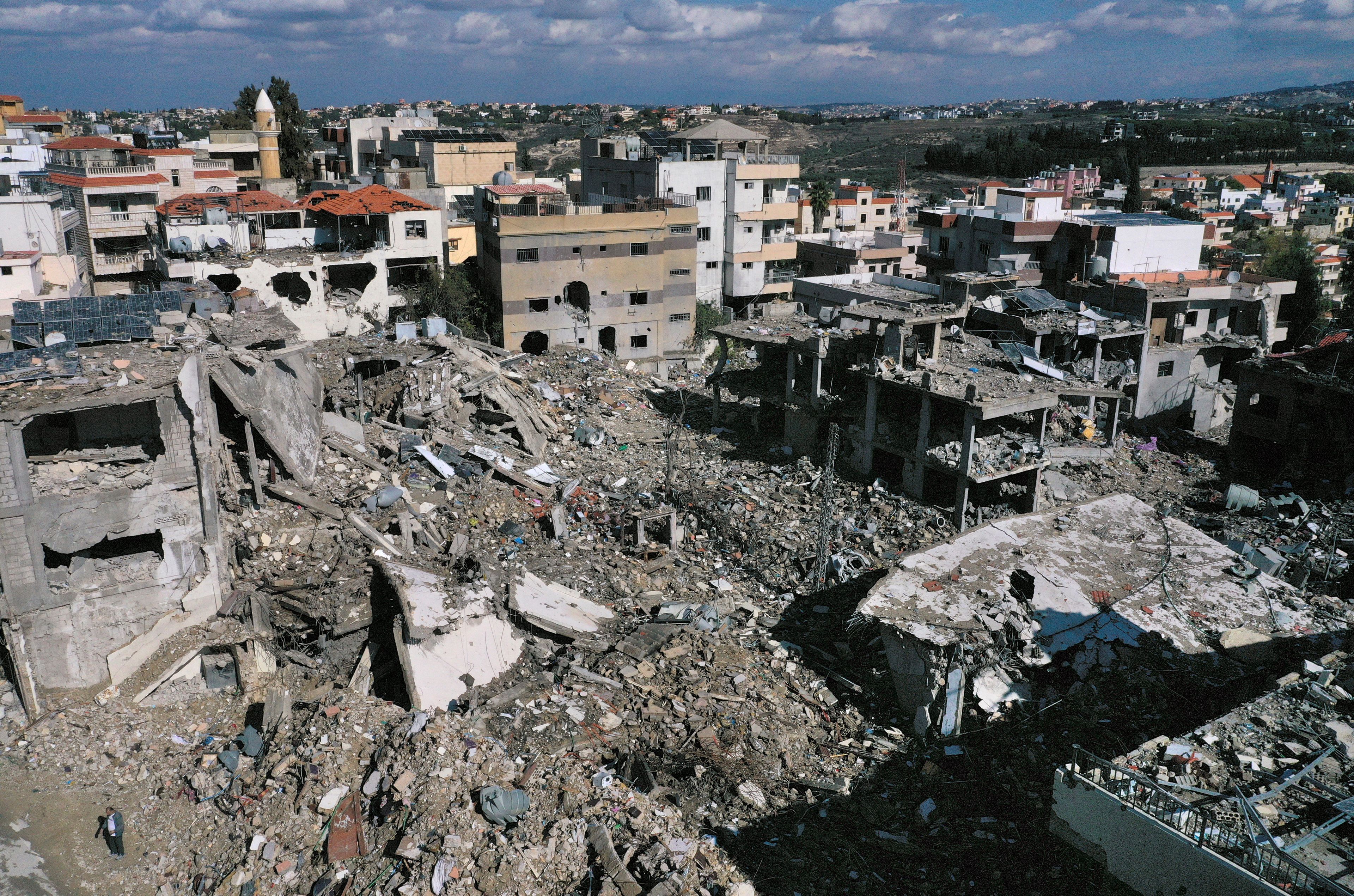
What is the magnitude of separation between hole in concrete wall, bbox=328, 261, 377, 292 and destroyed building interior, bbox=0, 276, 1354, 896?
8.47 m

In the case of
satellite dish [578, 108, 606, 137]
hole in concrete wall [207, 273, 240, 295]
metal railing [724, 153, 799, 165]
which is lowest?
hole in concrete wall [207, 273, 240, 295]

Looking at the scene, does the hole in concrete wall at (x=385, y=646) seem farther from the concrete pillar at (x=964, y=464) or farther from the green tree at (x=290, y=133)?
the green tree at (x=290, y=133)

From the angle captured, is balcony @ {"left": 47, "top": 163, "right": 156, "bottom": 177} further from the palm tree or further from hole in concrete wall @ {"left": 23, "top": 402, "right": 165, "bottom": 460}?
the palm tree

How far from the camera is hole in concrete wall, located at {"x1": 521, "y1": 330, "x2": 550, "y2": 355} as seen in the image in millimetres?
33938

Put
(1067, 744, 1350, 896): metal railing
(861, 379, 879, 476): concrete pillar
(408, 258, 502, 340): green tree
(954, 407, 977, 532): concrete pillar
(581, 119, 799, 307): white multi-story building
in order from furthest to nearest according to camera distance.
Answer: (581, 119, 799, 307): white multi-story building < (408, 258, 502, 340): green tree < (861, 379, 879, 476): concrete pillar < (954, 407, 977, 532): concrete pillar < (1067, 744, 1350, 896): metal railing

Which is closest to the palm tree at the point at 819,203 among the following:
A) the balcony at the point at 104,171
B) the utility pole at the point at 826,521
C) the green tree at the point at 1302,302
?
the green tree at the point at 1302,302

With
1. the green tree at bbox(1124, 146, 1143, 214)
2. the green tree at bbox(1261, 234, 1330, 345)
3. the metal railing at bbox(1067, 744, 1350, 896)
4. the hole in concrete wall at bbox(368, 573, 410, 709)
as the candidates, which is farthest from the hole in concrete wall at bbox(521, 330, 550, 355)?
the green tree at bbox(1261, 234, 1330, 345)

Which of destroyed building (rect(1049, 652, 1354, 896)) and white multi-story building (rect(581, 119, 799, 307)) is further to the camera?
white multi-story building (rect(581, 119, 799, 307))

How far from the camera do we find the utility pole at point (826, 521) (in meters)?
17.9

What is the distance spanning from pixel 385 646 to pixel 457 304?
1952cm

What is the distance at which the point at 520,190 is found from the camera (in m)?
36.1

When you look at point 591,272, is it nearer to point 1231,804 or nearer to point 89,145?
point 89,145

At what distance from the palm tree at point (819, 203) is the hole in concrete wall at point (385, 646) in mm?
50844

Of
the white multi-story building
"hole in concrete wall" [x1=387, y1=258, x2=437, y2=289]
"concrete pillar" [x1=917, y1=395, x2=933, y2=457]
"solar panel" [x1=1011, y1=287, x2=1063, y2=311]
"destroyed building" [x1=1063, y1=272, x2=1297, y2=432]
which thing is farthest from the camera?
the white multi-story building
